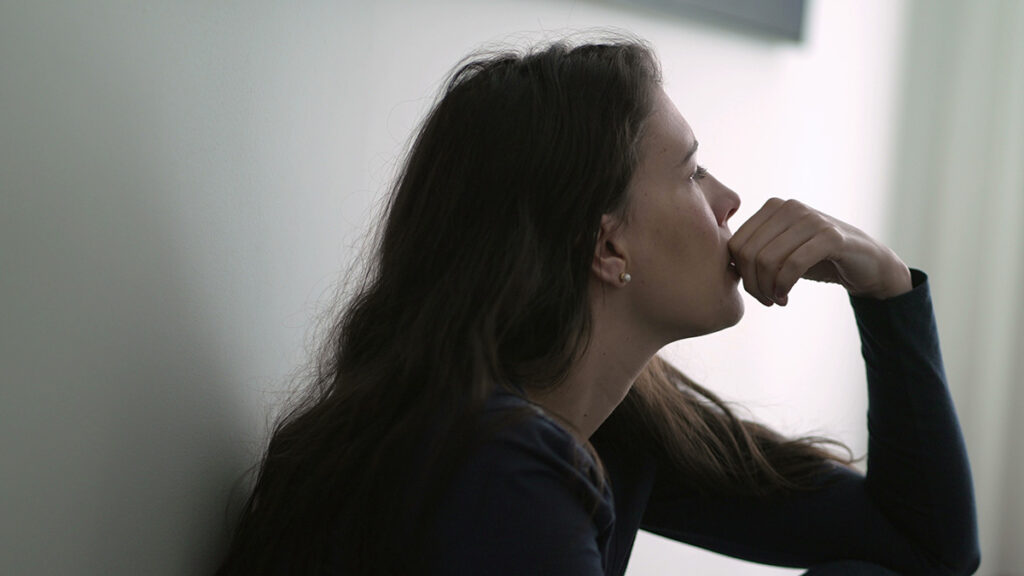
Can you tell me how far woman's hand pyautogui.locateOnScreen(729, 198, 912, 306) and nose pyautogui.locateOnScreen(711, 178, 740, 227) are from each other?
0.02 meters

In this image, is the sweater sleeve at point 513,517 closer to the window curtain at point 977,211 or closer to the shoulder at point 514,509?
the shoulder at point 514,509

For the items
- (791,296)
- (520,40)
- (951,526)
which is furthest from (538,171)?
(791,296)

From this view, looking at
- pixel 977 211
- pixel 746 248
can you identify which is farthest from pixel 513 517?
pixel 977 211

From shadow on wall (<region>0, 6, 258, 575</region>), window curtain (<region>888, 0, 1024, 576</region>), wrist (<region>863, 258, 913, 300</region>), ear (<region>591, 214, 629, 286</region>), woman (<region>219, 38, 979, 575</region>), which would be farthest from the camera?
window curtain (<region>888, 0, 1024, 576</region>)

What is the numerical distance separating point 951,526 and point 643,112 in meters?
0.55

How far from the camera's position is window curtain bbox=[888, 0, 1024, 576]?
5.97 ft

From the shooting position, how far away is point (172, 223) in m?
0.77

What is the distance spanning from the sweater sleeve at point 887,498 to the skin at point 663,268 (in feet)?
0.51

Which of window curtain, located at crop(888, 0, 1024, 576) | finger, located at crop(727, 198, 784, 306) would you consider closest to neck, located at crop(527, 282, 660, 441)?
finger, located at crop(727, 198, 784, 306)

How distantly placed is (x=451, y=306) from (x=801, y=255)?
0.37m

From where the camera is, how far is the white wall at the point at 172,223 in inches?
25.7

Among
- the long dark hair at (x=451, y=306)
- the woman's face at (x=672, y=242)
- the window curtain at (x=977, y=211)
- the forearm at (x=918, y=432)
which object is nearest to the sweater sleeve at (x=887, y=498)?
the forearm at (x=918, y=432)

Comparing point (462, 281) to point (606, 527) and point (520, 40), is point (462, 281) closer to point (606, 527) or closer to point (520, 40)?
point (606, 527)

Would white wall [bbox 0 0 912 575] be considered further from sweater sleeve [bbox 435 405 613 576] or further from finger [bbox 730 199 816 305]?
finger [bbox 730 199 816 305]
